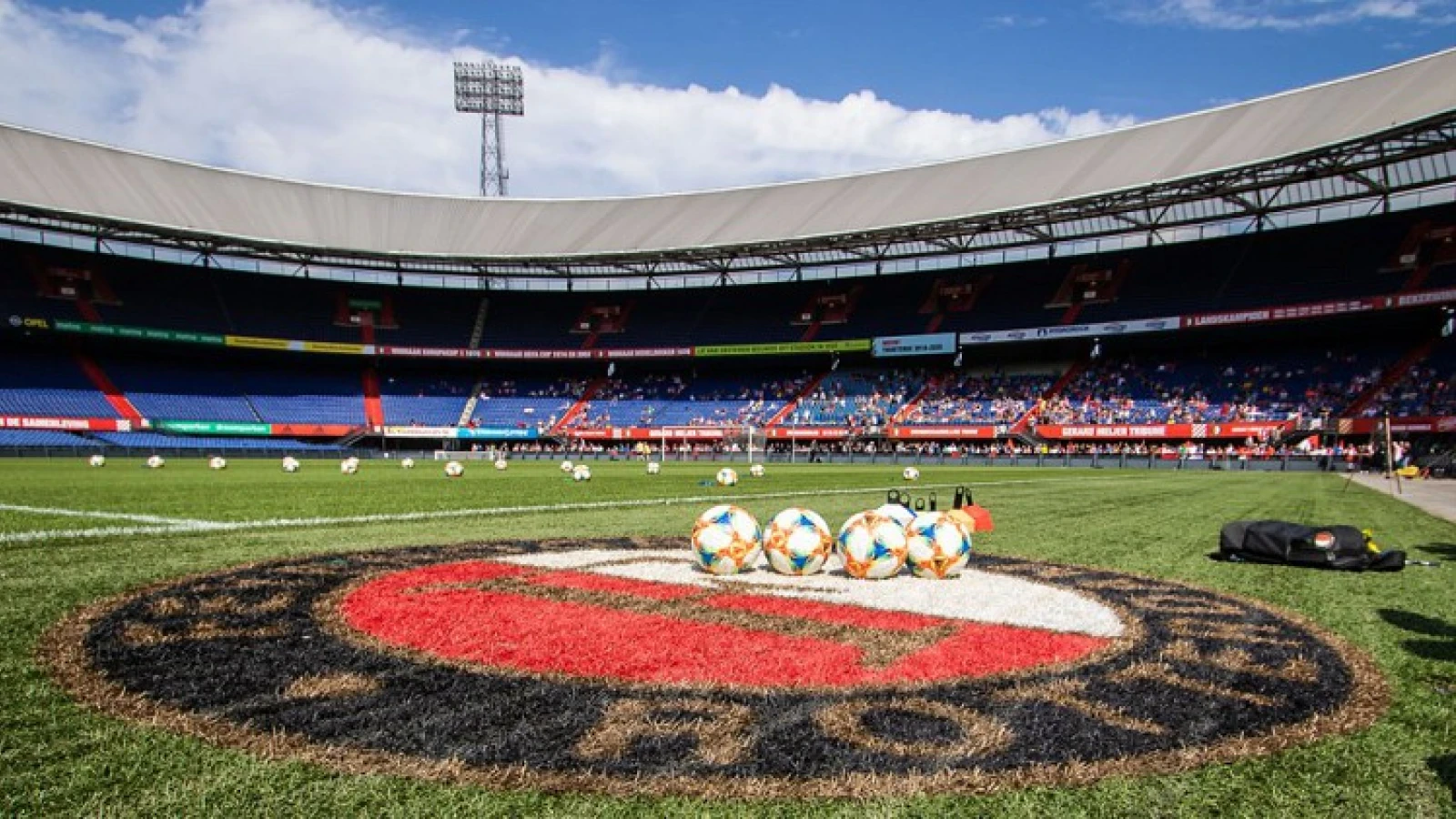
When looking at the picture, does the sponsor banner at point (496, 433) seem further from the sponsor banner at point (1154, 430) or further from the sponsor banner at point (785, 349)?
the sponsor banner at point (1154, 430)

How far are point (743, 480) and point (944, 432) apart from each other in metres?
28.3

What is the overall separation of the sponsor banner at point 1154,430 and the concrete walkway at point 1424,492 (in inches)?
301

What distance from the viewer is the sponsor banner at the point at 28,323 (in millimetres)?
51250

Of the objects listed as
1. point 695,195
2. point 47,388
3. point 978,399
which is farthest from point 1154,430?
point 47,388

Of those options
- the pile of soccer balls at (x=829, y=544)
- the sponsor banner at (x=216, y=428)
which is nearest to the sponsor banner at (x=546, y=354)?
the sponsor banner at (x=216, y=428)

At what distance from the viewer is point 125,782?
3.40 meters

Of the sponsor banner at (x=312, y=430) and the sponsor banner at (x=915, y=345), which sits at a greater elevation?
the sponsor banner at (x=915, y=345)

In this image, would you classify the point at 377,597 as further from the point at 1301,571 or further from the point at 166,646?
the point at 1301,571

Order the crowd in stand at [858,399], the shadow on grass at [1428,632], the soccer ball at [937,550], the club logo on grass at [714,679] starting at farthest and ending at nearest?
the crowd in stand at [858,399] → the soccer ball at [937,550] → the shadow on grass at [1428,632] → the club logo on grass at [714,679]

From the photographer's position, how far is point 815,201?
5947cm

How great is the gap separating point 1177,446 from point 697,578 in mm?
47404

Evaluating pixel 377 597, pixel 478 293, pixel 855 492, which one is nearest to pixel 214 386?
pixel 478 293

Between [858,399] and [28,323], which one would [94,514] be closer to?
[28,323]

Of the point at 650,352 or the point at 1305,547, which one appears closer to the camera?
the point at 1305,547
